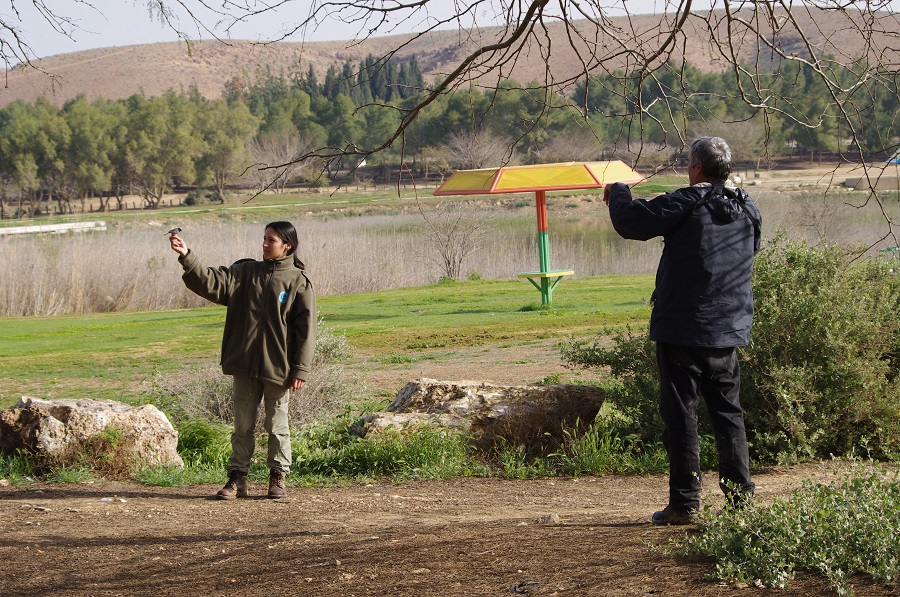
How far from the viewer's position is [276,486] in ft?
20.9

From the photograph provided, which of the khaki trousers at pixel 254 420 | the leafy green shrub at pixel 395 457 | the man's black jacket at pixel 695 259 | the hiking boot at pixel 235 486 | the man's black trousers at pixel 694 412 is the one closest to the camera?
the man's black jacket at pixel 695 259

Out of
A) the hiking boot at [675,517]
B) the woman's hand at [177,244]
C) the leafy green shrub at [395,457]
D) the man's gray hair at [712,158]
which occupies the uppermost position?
the man's gray hair at [712,158]

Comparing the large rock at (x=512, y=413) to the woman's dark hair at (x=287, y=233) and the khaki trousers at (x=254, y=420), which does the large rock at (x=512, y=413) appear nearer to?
the khaki trousers at (x=254, y=420)

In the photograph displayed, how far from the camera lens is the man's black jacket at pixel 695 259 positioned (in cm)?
447

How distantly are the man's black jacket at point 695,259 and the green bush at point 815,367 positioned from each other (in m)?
2.78

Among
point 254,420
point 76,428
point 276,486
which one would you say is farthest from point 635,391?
point 76,428

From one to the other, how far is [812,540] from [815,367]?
3.81 metres

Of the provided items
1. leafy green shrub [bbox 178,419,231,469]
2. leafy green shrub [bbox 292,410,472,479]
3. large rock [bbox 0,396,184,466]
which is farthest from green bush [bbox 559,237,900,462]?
large rock [bbox 0,396,184,466]

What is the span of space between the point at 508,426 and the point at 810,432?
2.25 m

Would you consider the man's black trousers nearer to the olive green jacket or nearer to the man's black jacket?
the man's black jacket

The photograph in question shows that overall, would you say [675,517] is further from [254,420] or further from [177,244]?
[177,244]

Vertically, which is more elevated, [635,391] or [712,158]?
[712,158]

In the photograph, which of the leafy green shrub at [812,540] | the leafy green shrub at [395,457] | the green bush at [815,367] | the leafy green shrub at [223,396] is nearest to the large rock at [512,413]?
the leafy green shrub at [395,457]

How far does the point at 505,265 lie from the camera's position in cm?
2714
